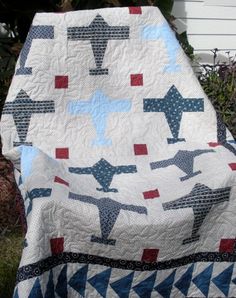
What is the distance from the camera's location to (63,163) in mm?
2547

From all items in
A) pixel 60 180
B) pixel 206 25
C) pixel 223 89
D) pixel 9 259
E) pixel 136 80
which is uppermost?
pixel 136 80

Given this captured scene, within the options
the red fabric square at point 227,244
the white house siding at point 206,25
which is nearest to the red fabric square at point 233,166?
the red fabric square at point 227,244

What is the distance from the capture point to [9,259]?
111 inches

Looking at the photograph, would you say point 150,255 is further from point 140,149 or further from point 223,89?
point 223,89

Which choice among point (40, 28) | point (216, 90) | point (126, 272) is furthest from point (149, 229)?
point (216, 90)

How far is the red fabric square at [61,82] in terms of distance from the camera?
2736mm

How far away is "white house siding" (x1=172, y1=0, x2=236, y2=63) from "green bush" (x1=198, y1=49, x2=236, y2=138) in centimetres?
81

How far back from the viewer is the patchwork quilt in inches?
83.8

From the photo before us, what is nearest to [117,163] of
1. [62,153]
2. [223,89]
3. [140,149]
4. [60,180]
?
[140,149]

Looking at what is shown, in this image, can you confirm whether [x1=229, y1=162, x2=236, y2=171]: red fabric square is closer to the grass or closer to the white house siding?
the grass

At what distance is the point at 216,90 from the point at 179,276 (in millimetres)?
1866

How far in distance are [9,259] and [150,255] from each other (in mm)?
918

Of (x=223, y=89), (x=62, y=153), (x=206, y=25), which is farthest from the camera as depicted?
(x=206, y=25)

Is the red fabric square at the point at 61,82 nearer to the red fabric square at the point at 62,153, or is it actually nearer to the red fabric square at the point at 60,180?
the red fabric square at the point at 62,153
